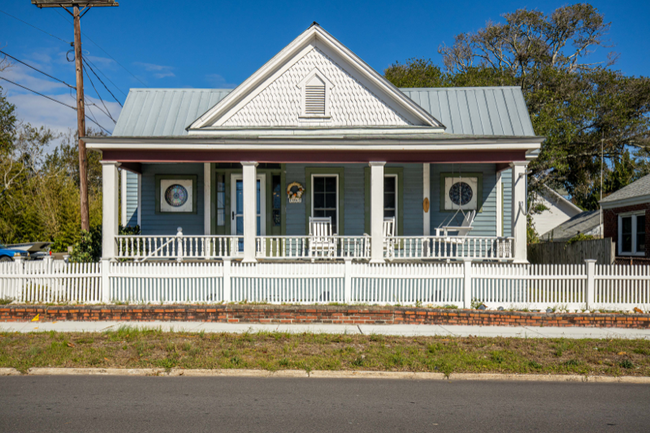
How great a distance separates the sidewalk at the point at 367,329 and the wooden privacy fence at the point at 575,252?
734 cm

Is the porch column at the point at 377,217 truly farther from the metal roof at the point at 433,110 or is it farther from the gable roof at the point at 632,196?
the gable roof at the point at 632,196

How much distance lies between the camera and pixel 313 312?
9664 millimetres

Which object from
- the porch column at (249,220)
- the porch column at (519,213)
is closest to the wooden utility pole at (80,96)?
the porch column at (249,220)

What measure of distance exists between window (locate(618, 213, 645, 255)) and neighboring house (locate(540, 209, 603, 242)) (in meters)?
4.62

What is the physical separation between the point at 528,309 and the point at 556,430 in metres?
5.98

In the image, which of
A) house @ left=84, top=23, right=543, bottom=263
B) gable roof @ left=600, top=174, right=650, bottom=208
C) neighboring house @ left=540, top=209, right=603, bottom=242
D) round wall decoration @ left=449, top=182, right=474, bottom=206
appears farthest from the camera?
neighboring house @ left=540, top=209, right=603, bottom=242

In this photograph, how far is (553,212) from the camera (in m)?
39.9

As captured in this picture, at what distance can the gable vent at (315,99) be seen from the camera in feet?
46.0

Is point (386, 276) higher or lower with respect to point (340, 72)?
lower

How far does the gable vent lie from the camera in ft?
46.0

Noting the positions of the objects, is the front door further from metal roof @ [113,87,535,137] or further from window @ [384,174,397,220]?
window @ [384,174,397,220]

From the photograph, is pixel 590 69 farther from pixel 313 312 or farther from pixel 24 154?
pixel 24 154

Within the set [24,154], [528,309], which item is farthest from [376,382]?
[24,154]

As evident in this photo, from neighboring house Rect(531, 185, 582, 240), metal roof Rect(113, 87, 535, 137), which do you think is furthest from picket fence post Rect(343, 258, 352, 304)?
neighboring house Rect(531, 185, 582, 240)
